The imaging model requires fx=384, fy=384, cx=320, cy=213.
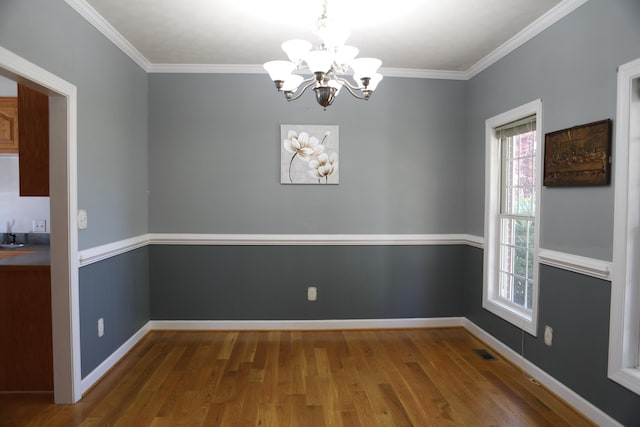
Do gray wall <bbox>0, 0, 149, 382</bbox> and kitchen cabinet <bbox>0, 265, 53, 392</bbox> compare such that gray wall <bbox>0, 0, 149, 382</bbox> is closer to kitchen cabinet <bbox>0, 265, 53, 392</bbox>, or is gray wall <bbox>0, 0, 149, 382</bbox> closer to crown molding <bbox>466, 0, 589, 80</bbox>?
kitchen cabinet <bbox>0, 265, 53, 392</bbox>

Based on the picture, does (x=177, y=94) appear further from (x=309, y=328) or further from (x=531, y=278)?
(x=531, y=278)

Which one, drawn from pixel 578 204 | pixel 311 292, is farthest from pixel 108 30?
pixel 578 204

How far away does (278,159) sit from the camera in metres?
3.75

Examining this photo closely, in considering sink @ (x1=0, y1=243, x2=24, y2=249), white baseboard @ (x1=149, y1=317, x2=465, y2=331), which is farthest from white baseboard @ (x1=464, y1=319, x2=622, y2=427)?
sink @ (x1=0, y1=243, x2=24, y2=249)

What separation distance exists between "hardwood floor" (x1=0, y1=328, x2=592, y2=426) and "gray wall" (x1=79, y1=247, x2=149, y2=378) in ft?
0.65

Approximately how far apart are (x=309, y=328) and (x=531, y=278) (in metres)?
2.05

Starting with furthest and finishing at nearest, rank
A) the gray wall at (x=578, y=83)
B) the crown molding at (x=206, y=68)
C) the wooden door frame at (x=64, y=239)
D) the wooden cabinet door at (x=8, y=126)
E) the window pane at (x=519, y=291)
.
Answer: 1. the wooden cabinet door at (x=8, y=126)
2. the crown molding at (x=206, y=68)
3. the window pane at (x=519, y=291)
4. the wooden door frame at (x=64, y=239)
5. the gray wall at (x=578, y=83)

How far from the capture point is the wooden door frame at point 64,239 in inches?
93.0

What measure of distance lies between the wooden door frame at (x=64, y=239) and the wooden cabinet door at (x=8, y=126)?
7.03ft

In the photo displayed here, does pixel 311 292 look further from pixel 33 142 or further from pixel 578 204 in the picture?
pixel 33 142

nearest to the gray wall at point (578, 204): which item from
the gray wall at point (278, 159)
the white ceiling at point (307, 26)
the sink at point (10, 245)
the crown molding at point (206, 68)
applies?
the white ceiling at point (307, 26)

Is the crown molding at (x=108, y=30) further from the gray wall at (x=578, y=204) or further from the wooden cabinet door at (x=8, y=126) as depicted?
the gray wall at (x=578, y=204)

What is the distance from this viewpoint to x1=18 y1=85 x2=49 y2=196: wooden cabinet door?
252 centimetres

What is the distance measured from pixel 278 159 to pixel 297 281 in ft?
4.00
